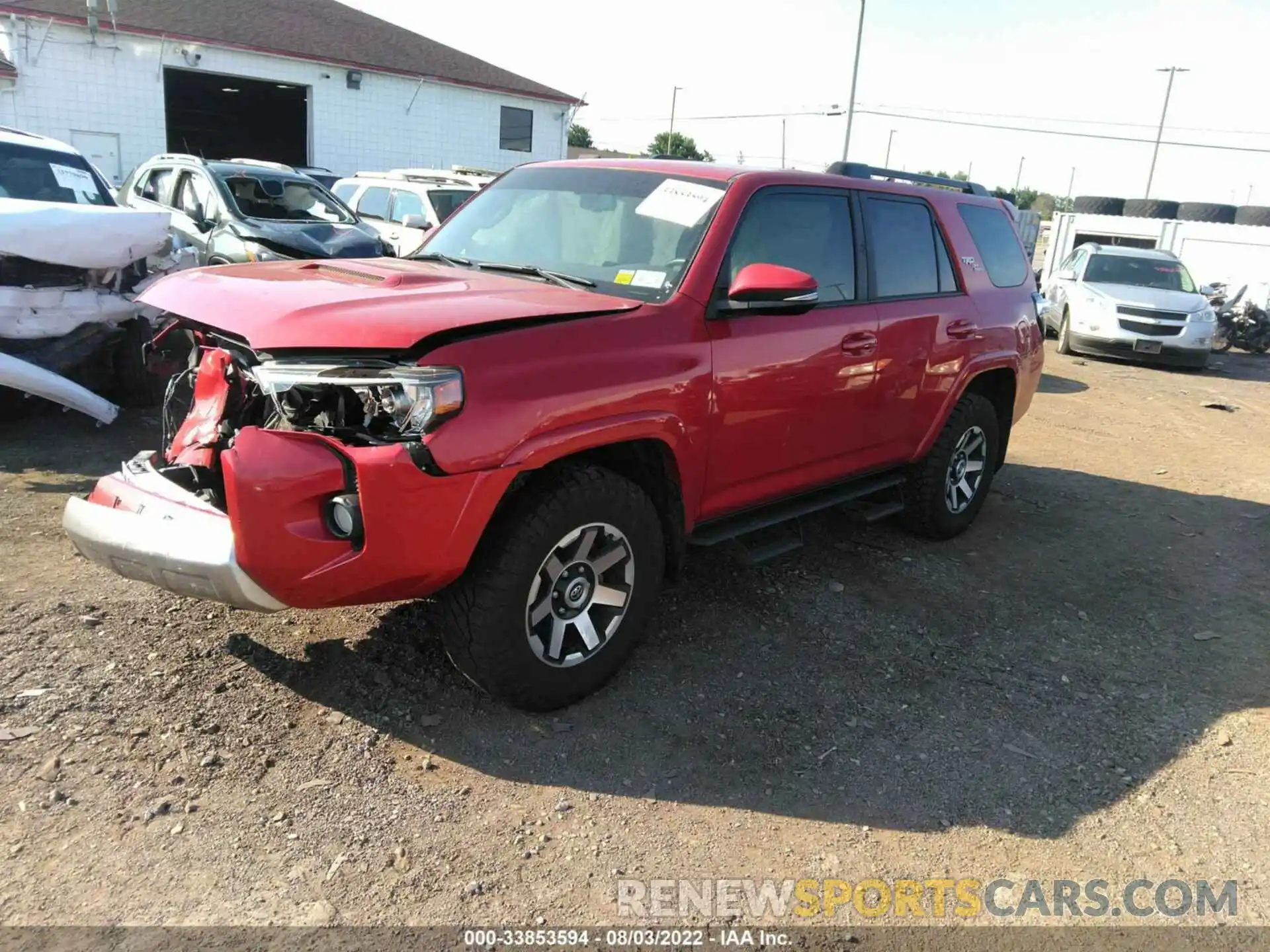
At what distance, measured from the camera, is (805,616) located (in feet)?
14.6

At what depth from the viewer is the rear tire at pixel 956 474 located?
5340mm

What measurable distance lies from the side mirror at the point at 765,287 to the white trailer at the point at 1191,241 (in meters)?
17.0

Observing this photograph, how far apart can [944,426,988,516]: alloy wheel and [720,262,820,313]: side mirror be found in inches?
87.5

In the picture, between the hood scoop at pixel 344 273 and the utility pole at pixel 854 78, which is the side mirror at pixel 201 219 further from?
the utility pole at pixel 854 78

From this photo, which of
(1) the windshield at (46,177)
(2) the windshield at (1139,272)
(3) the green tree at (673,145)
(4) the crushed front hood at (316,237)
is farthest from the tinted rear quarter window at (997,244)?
(3) the green tree at (673,145)

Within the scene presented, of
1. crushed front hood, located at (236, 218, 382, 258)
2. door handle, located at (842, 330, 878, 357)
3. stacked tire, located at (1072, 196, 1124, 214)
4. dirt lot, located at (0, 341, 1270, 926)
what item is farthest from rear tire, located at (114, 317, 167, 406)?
stacked tire, located at (1072, 196, 1124, 214)

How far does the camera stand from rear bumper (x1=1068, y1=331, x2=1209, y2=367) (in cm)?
1366

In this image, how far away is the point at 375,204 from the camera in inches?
509

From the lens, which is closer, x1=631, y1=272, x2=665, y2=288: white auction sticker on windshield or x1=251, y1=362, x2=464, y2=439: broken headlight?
Result: x1=251, y1=362, x2=464, y2=439: broken headlight

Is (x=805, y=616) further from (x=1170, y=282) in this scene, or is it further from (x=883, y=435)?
(x=1170, y=282)

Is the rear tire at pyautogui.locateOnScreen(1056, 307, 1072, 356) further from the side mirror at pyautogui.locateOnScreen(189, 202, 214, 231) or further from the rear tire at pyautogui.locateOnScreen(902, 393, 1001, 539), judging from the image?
the side mirror at pyautogui.locateOnScreen(189, 202, 214, 231)

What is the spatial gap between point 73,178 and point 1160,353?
13.6 metres

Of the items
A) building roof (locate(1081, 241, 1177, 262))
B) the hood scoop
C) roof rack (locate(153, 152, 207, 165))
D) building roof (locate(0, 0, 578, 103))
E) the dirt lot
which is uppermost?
building roof (locate(0, 0, 578, 103))

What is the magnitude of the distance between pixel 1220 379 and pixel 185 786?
588 inches
